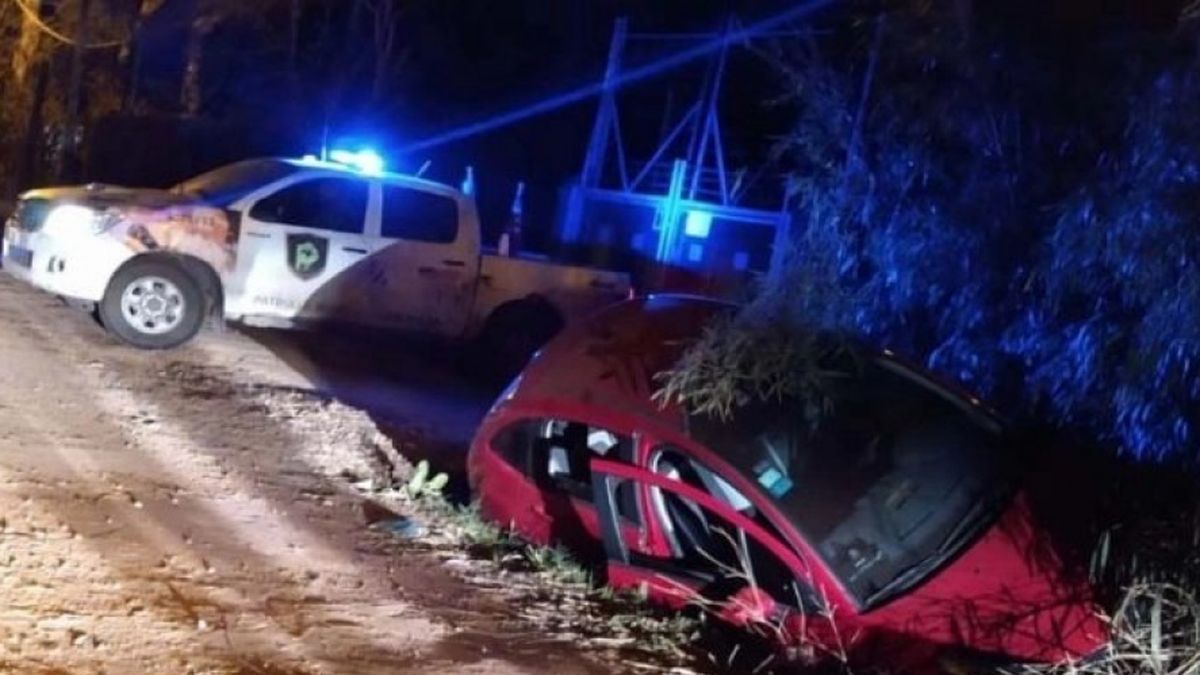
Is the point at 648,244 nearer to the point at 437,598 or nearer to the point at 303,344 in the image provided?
the point at 303,344

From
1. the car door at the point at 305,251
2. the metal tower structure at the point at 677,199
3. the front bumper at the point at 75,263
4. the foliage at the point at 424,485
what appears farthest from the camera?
the metal tower structure at the point at 677,199

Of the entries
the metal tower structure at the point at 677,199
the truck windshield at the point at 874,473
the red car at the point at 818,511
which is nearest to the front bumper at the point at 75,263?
the red car at the point at 818,511

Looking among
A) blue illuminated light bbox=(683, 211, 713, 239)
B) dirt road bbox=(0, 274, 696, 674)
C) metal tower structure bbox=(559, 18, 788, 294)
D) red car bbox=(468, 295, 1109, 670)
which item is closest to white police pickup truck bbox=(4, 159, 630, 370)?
dirt road bbox=(0, 274, 696, 674)

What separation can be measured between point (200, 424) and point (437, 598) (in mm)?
3356

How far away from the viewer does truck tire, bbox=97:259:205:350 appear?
10922mm

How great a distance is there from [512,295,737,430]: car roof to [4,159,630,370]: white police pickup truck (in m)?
4.85

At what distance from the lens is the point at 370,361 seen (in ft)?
42.5

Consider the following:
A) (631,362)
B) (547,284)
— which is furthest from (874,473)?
(547,284)

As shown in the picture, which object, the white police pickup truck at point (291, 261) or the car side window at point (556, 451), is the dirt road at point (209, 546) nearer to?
the car side window at point (556, 451)

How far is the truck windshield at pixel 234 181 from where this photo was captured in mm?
11609

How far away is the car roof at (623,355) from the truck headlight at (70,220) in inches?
199

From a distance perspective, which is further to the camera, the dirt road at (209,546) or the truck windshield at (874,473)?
the truck windshield at (874,473)

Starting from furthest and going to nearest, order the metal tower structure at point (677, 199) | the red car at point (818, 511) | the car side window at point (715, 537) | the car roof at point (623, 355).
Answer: the metal tower structure at point (677, 199)
the car roof at point (623, 355)
the car side window at point (715, 537)
the red car at point (818, 511)

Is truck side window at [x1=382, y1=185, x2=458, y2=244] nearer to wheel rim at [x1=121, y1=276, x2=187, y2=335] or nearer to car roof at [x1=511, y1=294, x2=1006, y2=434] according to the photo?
wheel rim at [x1=121, y1=276, x2=187, y2=335]
